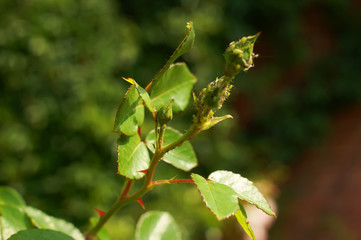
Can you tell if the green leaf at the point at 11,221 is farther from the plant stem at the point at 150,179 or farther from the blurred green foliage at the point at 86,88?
the blurred green foliage at the point at 86,88

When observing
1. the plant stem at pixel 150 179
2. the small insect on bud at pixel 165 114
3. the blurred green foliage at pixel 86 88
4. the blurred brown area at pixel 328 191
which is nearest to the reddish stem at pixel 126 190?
the plant stem at pixel 150 179

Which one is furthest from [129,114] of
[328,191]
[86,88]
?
[328,191]

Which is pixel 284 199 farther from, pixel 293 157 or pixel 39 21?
pixel 39 21

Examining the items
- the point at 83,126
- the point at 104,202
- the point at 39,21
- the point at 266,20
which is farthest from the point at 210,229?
the point at 266,20

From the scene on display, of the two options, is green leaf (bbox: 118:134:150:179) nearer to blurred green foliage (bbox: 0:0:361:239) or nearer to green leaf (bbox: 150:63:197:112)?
green leaf (bbox: 150:63:197:112)

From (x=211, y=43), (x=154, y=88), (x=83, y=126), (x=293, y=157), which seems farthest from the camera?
(x=293, y=157)

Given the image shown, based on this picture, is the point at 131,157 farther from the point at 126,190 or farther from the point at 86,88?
the point at 86,88
